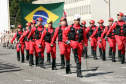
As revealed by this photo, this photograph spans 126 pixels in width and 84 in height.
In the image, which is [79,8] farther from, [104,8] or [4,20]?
[4,20]

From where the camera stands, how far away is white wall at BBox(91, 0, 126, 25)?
263ft

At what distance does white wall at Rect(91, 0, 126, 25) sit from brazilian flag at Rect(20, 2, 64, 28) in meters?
52.9

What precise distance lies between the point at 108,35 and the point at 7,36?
19.6 metres

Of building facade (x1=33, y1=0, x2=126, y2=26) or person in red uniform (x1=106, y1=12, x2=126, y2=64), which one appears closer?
person in red uniform (x1=106, y1=12, x2=126, y2=64)

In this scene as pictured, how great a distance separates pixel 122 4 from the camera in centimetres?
8200

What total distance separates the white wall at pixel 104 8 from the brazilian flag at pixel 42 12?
52935 millimetres

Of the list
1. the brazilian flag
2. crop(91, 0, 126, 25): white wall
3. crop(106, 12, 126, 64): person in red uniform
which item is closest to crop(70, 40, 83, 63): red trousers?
crop(106, 12, 126, 64): person in red uniform

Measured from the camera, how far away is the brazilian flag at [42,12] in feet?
85.7

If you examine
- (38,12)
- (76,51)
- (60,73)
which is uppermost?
(38,12)

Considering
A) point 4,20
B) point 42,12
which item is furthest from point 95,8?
point 42,12

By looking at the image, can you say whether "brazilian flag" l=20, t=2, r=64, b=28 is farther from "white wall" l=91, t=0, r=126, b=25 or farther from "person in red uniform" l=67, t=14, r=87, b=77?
"white wall" l=91, t=0, r=126, b=25

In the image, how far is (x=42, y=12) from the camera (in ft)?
88.0

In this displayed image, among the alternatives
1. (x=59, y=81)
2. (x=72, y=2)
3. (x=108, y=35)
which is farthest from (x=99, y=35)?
(x=72, y=2)

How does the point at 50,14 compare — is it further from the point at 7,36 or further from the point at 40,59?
the point at 40,59
